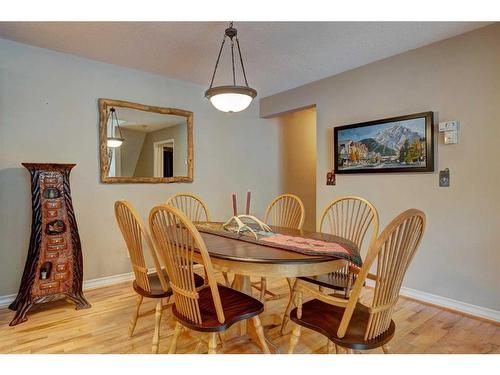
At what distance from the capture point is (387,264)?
4.25 feet

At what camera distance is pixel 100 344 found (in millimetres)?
2020

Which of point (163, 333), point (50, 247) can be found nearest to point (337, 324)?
point (163, 333)

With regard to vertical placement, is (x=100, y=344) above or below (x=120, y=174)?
below

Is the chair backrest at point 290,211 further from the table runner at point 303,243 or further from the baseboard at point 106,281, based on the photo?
the baseboard at point 106,281

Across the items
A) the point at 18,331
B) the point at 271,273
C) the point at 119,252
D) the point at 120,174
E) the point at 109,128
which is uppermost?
the point at 109,128

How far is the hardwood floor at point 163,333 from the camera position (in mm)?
1979

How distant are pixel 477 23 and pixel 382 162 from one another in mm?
1324

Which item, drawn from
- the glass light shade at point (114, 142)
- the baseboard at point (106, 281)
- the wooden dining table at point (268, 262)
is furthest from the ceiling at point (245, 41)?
the baseboard at point (106, 281)

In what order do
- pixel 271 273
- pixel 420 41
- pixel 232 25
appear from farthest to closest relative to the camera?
pixel 420 41, pixel 232 25, pixel 271 273

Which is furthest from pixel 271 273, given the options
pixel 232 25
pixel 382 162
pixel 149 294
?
pixel 382 162

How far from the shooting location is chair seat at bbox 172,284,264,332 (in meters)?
1.47

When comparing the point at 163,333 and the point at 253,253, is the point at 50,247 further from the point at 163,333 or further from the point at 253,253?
the point at 253,253

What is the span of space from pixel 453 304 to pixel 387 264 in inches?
75.4
